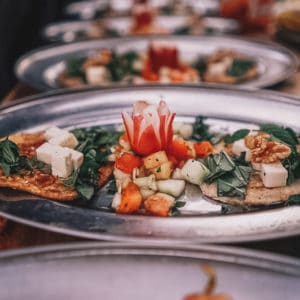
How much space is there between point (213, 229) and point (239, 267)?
0.28m

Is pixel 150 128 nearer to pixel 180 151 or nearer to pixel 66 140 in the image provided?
pixel 180 151

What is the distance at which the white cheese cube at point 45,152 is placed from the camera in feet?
5.25

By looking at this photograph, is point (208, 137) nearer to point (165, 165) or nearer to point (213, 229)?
point (165, 165)

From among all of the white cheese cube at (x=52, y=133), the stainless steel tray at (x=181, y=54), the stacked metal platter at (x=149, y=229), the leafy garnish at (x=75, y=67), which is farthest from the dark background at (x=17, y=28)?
the white cheese cube at (x=52, y=133)

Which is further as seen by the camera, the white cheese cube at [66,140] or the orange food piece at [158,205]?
the white cheese cube at [66,140]

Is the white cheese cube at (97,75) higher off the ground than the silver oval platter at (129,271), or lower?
higher

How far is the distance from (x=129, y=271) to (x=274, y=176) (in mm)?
640

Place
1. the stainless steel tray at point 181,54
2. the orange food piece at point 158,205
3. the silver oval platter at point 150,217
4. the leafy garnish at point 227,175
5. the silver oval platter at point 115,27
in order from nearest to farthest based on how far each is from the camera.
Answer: the silver oval platter at point 150,217
the orange food piece at point 158,205
the leafy garnish at point 227,175
the stainless steel tray at point 181,54
the silver oval platter at point 115,27

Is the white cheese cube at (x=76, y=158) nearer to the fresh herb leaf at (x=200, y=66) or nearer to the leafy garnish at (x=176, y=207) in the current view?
the leafy garnish at (x=176, y=207)

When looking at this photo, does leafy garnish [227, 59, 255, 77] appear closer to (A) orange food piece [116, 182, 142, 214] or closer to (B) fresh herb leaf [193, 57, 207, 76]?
(B) fresh herb leaf [193, 57, 207, 76]

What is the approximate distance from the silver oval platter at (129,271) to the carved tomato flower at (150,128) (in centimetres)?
59

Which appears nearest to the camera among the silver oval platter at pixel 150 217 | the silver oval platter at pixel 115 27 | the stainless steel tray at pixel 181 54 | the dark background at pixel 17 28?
the silver oval platter at pixel 150 217

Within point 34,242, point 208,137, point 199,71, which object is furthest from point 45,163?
point 199,71

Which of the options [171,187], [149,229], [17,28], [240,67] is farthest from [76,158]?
[17,28]
